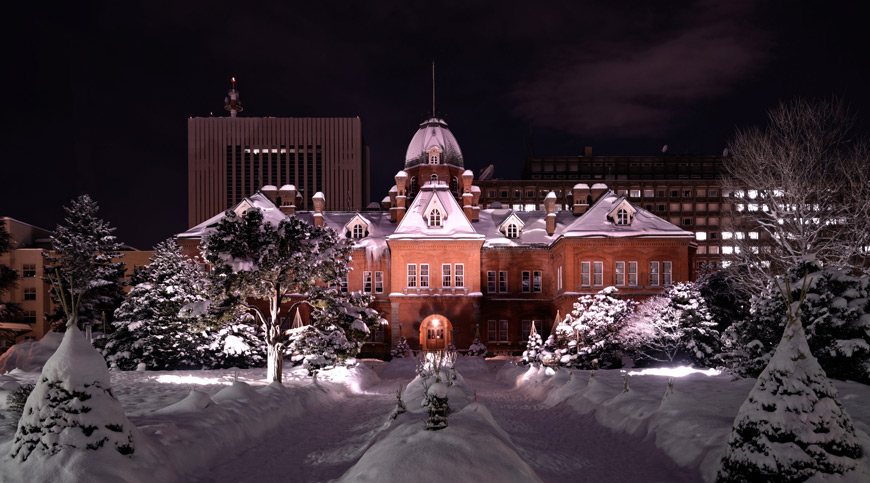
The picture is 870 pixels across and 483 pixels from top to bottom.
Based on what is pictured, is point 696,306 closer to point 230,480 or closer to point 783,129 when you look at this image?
point 783,129

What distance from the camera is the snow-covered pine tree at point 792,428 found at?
756 centimetres

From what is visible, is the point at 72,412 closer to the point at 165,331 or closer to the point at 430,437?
the point at 430,437

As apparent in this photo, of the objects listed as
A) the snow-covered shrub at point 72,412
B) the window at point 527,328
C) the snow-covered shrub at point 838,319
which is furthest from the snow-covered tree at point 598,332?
the snow-covered shrub at point 72,412

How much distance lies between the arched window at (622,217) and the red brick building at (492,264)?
0.08 metres

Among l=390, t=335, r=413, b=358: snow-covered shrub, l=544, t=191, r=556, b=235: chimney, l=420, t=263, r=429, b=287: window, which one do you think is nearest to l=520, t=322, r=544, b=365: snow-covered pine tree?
l=390, t=335, r=413, b=358: snow-covered shrub

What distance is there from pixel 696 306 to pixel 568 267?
580 inches

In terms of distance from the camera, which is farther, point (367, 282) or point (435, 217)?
point (367, 282)

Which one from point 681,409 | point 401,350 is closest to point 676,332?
point 681,409

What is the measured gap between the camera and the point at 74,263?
36.4 m

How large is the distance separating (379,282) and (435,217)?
23.8ft

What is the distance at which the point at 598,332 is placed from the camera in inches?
1236

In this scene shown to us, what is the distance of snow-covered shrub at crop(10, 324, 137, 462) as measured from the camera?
787cm

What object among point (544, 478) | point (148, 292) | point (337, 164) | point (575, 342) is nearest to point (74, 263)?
point (148, 292)

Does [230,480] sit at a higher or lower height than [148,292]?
lower
